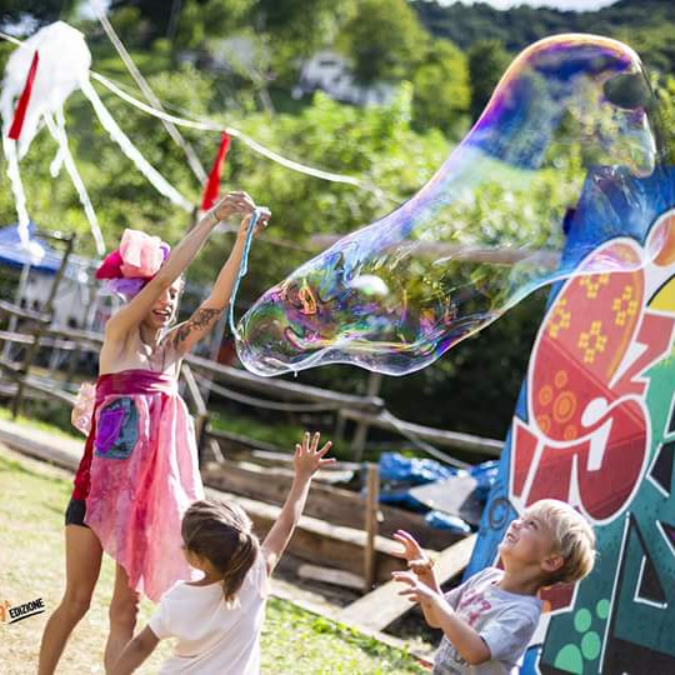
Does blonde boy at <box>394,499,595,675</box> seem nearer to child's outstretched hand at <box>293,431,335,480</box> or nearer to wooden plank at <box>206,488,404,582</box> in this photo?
child's outstretched hand at <box>293,431,335,480</box>

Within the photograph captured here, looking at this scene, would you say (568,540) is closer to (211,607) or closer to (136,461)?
(211,607)

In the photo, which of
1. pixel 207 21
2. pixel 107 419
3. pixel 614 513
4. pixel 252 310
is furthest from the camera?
pixel 207 21

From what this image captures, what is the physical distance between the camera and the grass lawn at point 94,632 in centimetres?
400

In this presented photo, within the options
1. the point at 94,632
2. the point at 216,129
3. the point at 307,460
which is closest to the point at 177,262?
the point at 307,460

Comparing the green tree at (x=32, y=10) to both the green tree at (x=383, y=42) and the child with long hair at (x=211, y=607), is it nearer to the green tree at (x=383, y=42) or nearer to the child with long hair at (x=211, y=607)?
the child with long hair at (x=211, y=607)

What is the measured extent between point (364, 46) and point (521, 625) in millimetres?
82543

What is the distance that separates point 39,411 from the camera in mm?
13672

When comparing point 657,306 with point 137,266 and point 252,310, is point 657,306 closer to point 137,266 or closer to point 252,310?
point 252,310

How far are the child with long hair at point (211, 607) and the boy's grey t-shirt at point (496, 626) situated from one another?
0.59 meters

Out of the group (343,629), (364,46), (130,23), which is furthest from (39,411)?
(364,46)

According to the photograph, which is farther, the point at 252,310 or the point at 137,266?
the point at 252,310

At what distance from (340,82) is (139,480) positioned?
8020cm

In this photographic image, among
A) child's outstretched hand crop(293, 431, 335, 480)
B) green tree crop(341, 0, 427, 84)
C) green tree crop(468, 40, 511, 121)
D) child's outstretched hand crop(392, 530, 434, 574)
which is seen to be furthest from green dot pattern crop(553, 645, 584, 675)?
green tree crop(341, 0, 427, 84)

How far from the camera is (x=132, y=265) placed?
3.40 meters
